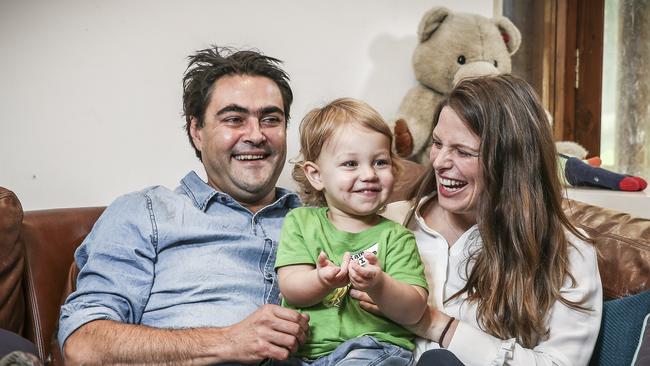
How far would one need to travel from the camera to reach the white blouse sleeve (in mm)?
1434

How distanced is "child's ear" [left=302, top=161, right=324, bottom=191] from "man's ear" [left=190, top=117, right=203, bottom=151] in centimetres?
52

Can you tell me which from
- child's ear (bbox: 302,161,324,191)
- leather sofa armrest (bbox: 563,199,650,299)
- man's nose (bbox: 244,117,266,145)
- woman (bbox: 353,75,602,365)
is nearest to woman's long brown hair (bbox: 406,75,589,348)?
woman (bbox: 353,75,602,365)

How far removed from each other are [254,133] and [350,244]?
52cm

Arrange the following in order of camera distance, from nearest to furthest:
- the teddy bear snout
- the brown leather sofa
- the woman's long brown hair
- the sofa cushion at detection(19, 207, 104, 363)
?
the woman's long brown hair, the brown leather sofa, the sofa cushion at detection(19, 207, 104, 363), the teddy bear snout

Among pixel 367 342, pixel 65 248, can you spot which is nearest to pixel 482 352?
pixel 367 342

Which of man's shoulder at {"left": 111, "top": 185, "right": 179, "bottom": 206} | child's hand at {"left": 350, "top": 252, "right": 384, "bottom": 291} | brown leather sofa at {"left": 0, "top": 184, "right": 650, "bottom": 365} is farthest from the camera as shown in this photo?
man's shoulder at {"left": 111, "top": 185, "right": 179, "bottom": 206}

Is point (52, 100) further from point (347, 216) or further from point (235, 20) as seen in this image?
point (347, 216)

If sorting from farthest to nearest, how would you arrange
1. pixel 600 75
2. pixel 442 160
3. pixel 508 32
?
pixel 600 75
pixel 508 32
pixel 442 160

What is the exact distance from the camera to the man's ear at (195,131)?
1.97 meters

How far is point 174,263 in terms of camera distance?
1.72 meters

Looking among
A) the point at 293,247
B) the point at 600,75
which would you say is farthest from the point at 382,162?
the point at 600,75

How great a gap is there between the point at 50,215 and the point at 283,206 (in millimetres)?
706

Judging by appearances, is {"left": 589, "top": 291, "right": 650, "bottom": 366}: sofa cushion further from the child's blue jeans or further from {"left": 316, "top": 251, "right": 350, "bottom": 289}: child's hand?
{"left": 316, "top": 251, "right": 350, "bottom": 289}: child's hand

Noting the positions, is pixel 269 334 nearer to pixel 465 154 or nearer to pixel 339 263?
pixel 339 263
